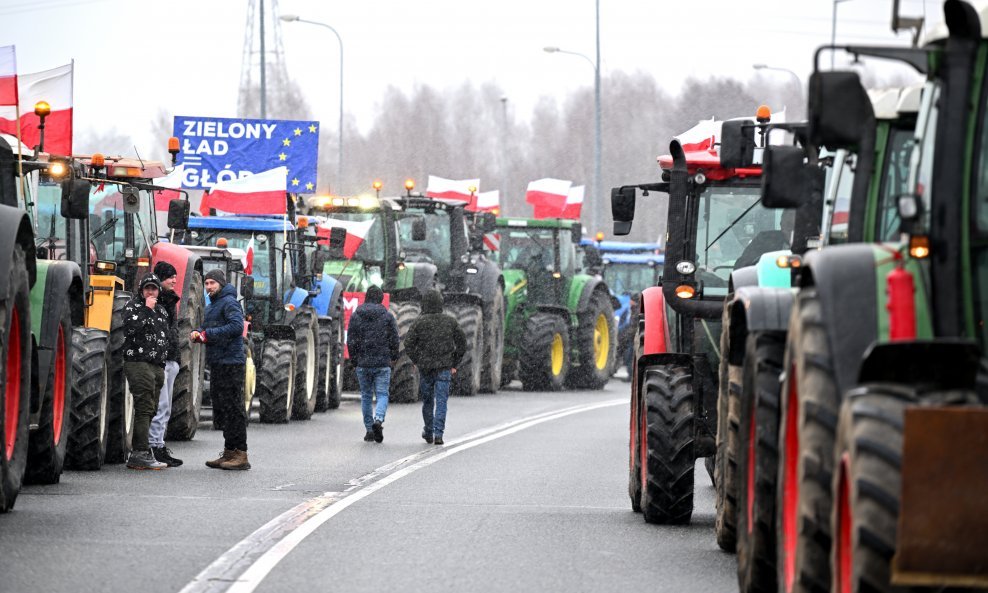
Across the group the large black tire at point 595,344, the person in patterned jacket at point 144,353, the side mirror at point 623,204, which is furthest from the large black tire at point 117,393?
the large black tire at point 595,344

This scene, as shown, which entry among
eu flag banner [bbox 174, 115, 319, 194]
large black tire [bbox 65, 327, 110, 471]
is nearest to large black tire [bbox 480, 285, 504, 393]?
eu flag banner [bbox 174, 115, 319, 194]

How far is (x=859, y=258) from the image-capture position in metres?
7.09

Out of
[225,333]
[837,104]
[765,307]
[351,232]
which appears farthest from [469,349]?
[837,104]

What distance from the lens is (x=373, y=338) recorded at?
68.9ft

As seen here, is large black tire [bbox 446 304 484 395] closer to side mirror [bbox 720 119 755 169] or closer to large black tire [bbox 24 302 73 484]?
large black tire [bbox 24 302 73 484]

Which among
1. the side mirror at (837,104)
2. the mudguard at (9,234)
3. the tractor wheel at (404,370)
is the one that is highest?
the side mirror at (837,104)

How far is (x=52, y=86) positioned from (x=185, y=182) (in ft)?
40.7

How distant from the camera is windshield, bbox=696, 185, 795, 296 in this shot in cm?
1384

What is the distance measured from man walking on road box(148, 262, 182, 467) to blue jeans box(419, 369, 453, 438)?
3.55m

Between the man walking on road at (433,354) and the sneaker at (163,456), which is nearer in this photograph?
the sneaker at (163,456)

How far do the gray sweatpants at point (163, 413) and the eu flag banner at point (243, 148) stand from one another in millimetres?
12399

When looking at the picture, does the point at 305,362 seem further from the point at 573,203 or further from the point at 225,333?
the point at 573,203

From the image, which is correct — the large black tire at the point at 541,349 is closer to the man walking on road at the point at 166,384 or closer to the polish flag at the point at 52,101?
the man walking on road at the point at 166,384

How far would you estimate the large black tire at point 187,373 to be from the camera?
19234mm
